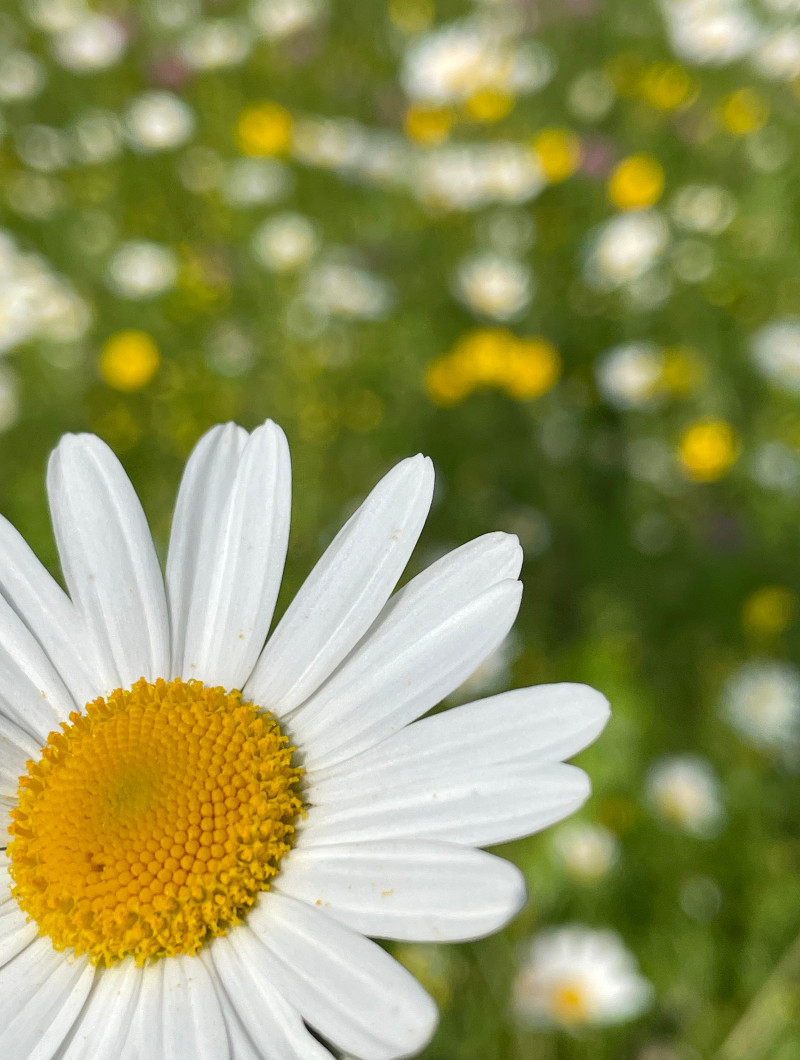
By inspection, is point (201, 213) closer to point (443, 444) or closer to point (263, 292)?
point (263, 292)

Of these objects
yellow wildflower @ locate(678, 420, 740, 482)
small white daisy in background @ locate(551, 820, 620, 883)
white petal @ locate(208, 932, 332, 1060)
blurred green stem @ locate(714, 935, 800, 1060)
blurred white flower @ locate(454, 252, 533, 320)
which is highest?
white petal @ locate(208, 932, 332, 1060)

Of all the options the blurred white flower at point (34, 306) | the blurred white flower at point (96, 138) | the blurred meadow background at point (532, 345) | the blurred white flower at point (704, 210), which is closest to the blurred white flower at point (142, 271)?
the blurred meadow background at point (532, 345)

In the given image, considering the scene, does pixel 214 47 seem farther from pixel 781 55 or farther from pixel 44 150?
pixel 781 55

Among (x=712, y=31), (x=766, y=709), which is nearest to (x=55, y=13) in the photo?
(x=712, y=31)

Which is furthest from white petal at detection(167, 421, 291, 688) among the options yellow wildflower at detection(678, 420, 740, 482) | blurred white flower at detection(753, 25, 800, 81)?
blurred white flower at detection(753, 25, 800, 81)

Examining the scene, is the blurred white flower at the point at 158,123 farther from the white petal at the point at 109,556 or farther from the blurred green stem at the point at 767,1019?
the blurred green stem at the point at 767,1019

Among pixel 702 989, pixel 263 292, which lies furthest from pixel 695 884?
pixel 263 292

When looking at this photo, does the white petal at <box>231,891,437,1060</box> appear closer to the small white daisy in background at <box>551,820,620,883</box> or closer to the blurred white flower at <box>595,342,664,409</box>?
the small white daisy in background at <box>551,820,620,883</box>
